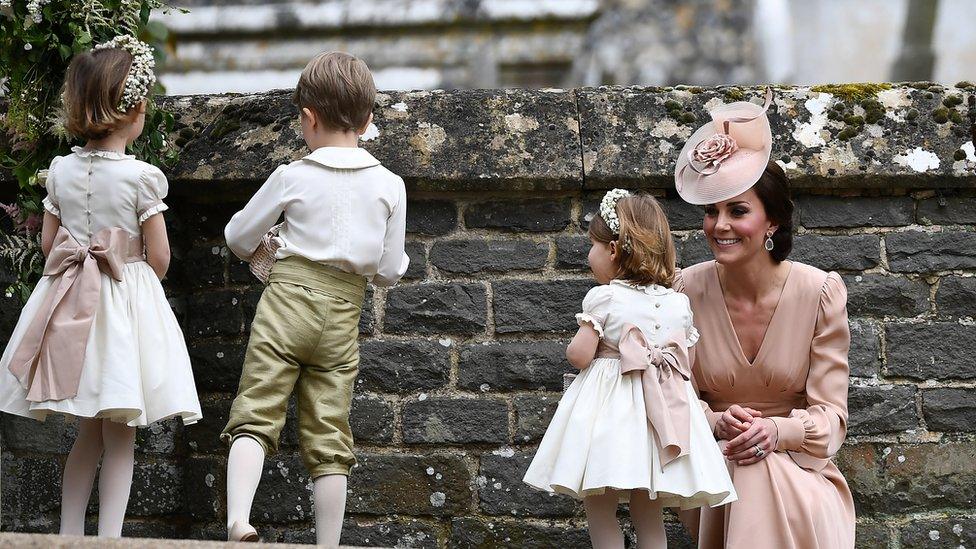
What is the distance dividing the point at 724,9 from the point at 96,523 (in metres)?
9.39

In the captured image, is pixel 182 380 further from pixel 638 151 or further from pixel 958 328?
pixel 958 328

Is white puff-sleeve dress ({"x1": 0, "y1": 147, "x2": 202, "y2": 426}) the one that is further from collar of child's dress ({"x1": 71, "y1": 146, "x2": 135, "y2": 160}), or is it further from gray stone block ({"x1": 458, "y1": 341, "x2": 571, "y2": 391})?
gray stone block ({"x1": 458, "y1": 341, "x2": 571, "y2": 391})

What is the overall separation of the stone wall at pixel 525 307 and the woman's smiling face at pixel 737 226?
19.1 inches

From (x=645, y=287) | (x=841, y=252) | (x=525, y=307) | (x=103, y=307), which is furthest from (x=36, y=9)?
(x=841, y=252)

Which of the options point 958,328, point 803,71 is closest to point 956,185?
point 958,328

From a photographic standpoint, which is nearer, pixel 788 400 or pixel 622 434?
pixel 622 434

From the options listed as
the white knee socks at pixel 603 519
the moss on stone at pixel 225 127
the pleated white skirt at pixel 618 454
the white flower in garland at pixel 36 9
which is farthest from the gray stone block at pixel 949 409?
the white flower in garland at pixel 36 9

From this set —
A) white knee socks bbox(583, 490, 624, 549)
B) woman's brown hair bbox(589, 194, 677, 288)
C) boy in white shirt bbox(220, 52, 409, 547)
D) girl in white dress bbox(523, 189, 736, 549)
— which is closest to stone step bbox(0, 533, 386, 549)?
boy in white shirt bbox(220, 52, 409, 547)

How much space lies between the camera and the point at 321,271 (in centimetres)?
380

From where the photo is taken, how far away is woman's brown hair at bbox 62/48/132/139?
12.5 ft

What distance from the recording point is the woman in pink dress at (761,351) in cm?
373

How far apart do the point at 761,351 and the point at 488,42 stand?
896 centimetres

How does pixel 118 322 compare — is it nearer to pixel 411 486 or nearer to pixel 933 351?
pixel 411 486

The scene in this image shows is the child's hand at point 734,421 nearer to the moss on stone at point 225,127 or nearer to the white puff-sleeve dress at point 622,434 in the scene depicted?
the white puff-sleeve dress at point 622,434
